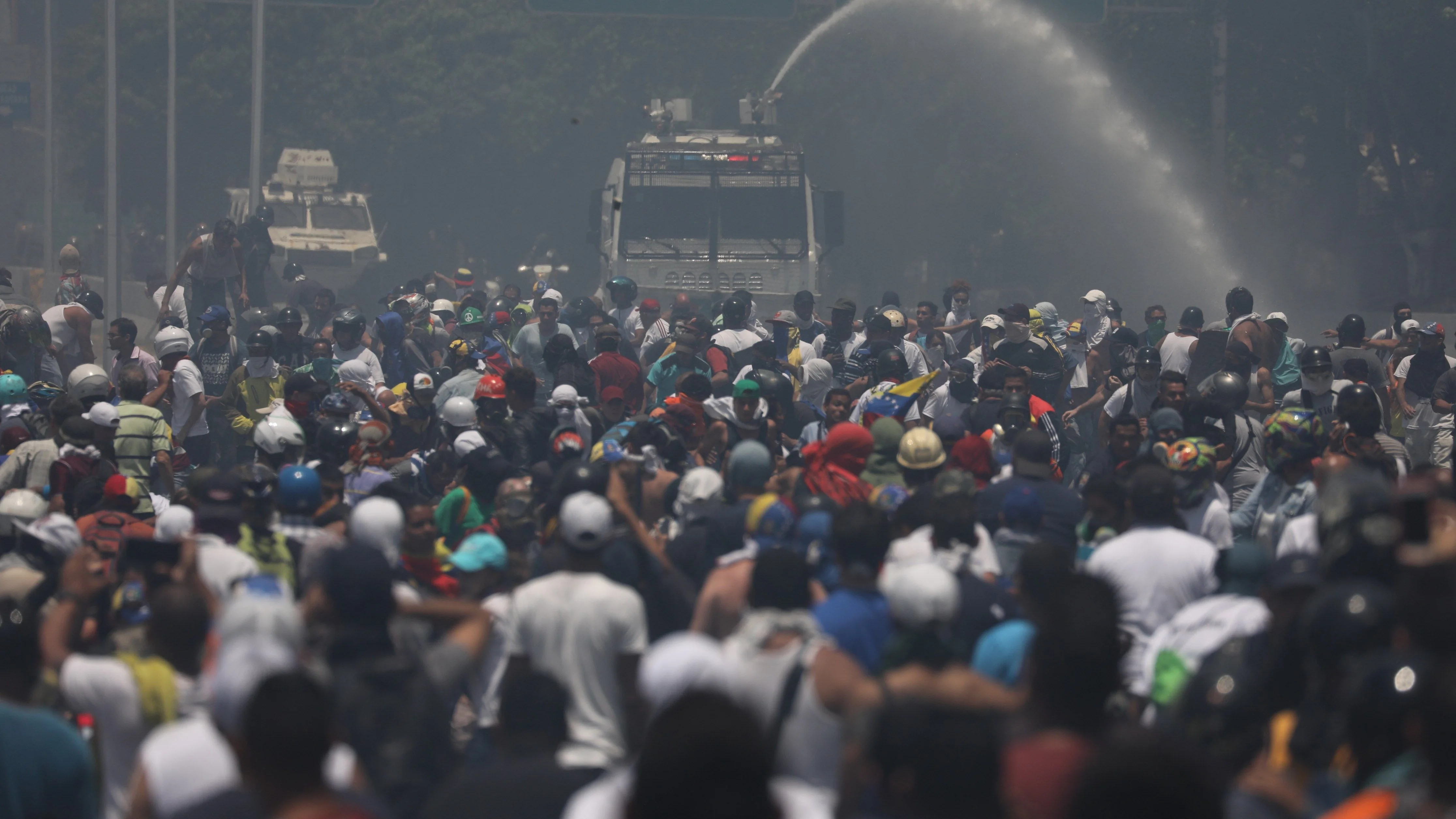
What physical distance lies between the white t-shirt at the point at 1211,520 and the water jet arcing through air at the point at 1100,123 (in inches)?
900

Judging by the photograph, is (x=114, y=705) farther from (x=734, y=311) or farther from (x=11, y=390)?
(x=734, y=311)

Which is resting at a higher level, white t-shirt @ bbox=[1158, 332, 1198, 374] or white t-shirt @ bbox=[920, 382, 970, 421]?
white t-shirt @ bbox=[1158, 332, 1198, 374]

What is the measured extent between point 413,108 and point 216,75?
4909mm

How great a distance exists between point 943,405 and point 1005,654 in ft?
21.1

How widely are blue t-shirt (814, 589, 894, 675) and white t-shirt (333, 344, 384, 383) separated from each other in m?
7.32

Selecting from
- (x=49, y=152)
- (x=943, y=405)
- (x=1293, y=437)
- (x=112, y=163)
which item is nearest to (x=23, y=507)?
(x=1293, y=437)

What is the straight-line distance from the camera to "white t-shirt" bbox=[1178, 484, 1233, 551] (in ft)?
22.3

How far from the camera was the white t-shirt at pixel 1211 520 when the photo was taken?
681 centimetres

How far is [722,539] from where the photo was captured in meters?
6.29

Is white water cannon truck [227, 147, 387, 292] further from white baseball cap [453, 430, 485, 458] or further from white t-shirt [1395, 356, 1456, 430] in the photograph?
white baseball cap [453, 430, 485, 458]

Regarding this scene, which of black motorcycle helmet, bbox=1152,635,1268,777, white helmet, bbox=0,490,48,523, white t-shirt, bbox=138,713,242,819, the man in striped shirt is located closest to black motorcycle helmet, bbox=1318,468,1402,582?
black motorcycle helmet, bbox=1152,635,1268,777

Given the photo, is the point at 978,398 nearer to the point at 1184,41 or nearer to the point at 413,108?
the point at 1184,41

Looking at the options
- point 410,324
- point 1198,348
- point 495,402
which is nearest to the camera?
point 495,402

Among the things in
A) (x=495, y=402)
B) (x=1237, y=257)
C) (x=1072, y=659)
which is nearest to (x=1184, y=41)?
(x=1237, y=257)
